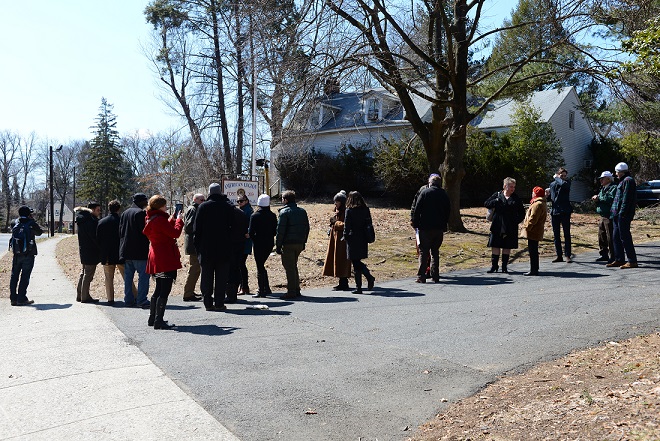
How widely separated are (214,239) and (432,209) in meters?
4.50

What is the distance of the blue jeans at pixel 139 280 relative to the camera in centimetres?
1070

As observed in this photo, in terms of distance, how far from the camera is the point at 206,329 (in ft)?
28.3

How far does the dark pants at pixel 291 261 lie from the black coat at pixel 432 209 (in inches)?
99.2

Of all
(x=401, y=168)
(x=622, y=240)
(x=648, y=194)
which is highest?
(x=401, y=168)

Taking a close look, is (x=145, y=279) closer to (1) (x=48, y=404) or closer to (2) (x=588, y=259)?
(1) (x=48, y=404)

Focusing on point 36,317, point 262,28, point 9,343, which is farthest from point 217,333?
point 262,28

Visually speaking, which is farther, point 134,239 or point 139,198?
point 134,239

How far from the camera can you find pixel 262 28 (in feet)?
50.4

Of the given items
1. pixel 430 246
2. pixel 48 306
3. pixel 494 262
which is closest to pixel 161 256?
pixel 48 306

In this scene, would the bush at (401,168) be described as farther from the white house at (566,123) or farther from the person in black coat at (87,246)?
the person in black coat at (87,246)

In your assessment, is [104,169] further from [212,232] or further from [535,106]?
[212,232]

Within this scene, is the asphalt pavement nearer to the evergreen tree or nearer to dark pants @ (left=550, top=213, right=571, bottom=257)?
dark pants @ (left=550, top=213, right=571, bottom=257)

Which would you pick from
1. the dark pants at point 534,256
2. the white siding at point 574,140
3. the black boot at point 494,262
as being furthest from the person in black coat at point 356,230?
the white siding at point 574,140

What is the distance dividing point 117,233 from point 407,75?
1145cm
